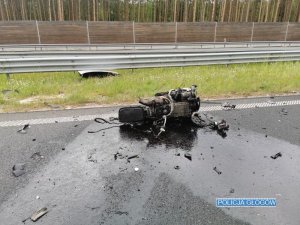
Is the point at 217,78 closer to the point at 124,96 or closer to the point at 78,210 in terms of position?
the point at 124,96

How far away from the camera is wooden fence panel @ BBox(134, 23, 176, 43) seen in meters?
21.2

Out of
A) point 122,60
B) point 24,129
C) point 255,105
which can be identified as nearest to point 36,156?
point 24,129

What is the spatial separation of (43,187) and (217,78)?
6.04 meters

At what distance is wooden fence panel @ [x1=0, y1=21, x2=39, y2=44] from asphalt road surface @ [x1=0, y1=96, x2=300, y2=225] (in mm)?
15857

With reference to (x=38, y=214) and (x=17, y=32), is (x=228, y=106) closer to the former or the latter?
(x=38, y=214)

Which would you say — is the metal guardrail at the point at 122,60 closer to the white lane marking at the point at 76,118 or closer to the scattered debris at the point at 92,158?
the white lane marking at the point at 76,118

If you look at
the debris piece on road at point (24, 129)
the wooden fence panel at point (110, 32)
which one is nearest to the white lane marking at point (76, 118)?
the debris piece on road at point (24, 129)

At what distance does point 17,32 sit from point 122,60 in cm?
1369

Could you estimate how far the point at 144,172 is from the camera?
350cm

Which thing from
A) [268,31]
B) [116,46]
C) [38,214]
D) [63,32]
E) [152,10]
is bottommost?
[116,46]

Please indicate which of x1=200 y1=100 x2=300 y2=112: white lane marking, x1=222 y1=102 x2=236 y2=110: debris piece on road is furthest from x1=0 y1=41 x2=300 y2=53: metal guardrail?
x1=200 y1=100 x2=300 y2=112: white lane marking

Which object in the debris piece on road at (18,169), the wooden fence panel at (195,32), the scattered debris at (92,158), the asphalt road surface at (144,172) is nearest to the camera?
the asphalt road surface at (144,172)

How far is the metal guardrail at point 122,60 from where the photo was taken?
24.5 ft

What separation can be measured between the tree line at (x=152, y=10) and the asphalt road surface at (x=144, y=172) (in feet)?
63.1
